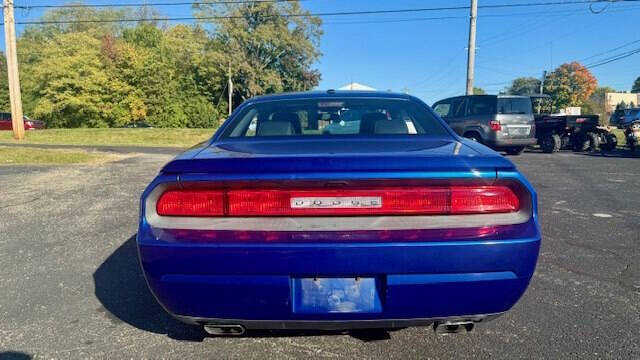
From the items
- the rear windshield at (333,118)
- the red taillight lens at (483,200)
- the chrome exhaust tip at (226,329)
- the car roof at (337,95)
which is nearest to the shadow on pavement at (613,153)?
the car roof at (337,95)

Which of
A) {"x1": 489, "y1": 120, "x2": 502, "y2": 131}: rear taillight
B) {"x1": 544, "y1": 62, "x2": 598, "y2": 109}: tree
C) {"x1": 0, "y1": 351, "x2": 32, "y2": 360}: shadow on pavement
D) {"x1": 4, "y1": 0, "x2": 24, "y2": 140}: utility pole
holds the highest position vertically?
{"x1": 544, "y1": 62, "x2": 598, "y2": 109}: tree

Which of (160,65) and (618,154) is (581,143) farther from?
(160,65)

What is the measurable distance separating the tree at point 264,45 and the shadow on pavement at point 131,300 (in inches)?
1592

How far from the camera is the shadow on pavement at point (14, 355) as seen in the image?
7.55ft

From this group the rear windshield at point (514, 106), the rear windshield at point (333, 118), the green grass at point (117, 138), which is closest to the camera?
the rear windshield at point (333, 118)

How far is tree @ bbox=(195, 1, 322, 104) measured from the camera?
42.8 m

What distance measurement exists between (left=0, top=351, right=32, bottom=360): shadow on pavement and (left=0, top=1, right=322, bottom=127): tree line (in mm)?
37228

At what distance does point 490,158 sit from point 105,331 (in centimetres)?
248

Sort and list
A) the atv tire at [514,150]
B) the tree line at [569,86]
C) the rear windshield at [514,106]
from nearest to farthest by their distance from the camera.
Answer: the rear windshield at [514,106]
the atv tire at [514,150]
the tree line at [569,86]

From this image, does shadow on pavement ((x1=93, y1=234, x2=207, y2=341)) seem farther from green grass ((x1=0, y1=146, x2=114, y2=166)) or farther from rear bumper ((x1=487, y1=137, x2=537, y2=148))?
rear bumper ((x1=487, y1=137, x2=537, y2=148))

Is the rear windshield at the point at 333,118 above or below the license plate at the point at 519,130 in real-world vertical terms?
above

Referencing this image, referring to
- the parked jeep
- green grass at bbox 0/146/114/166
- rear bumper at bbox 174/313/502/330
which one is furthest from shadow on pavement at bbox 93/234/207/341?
the parked jeep

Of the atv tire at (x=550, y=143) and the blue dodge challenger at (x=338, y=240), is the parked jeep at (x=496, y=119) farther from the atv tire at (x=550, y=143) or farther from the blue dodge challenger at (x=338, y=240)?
the blue dodge challenger at (x=338, y=240)

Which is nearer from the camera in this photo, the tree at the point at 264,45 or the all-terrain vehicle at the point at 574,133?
the all-terrain vehicle at the point at 574,133
